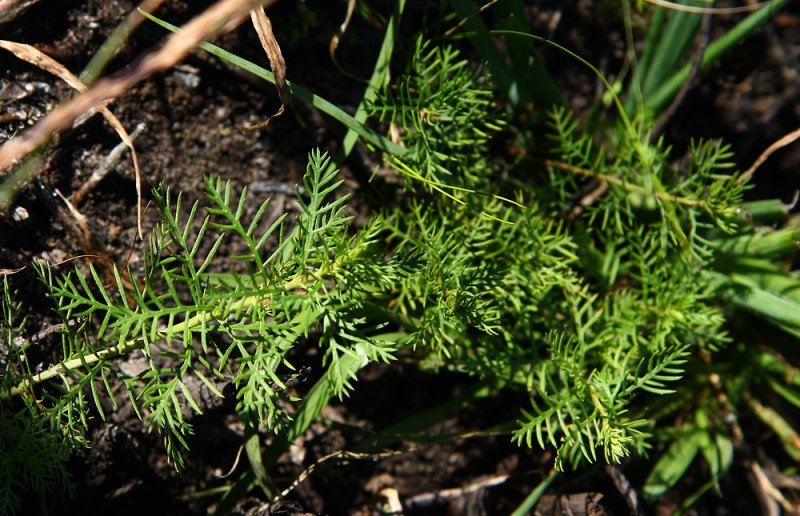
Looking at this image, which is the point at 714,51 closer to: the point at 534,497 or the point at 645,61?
the point at 645,61

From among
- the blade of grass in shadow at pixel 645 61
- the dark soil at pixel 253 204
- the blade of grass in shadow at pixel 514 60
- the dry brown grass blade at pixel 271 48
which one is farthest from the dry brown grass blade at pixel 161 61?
the blade of grass in shadow at pixel 645 61

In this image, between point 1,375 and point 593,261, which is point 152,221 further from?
point 593,261

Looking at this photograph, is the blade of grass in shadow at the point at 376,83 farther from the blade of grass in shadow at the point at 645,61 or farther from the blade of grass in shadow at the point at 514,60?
the blade of grass in shadow at the point at 645,61

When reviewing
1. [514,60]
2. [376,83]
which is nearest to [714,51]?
[514,60]

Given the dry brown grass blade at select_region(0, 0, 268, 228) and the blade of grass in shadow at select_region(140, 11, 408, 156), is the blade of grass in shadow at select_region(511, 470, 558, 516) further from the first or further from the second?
the dry brown grass blade at select_region(0, 0, 268, 228)

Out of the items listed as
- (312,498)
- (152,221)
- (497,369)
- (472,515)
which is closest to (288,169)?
(152,221)

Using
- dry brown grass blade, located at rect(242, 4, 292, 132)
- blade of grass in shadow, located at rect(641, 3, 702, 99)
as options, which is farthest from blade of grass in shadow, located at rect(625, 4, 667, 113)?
dry brown grass blade, located at rect(242, 4, 292, 132)
